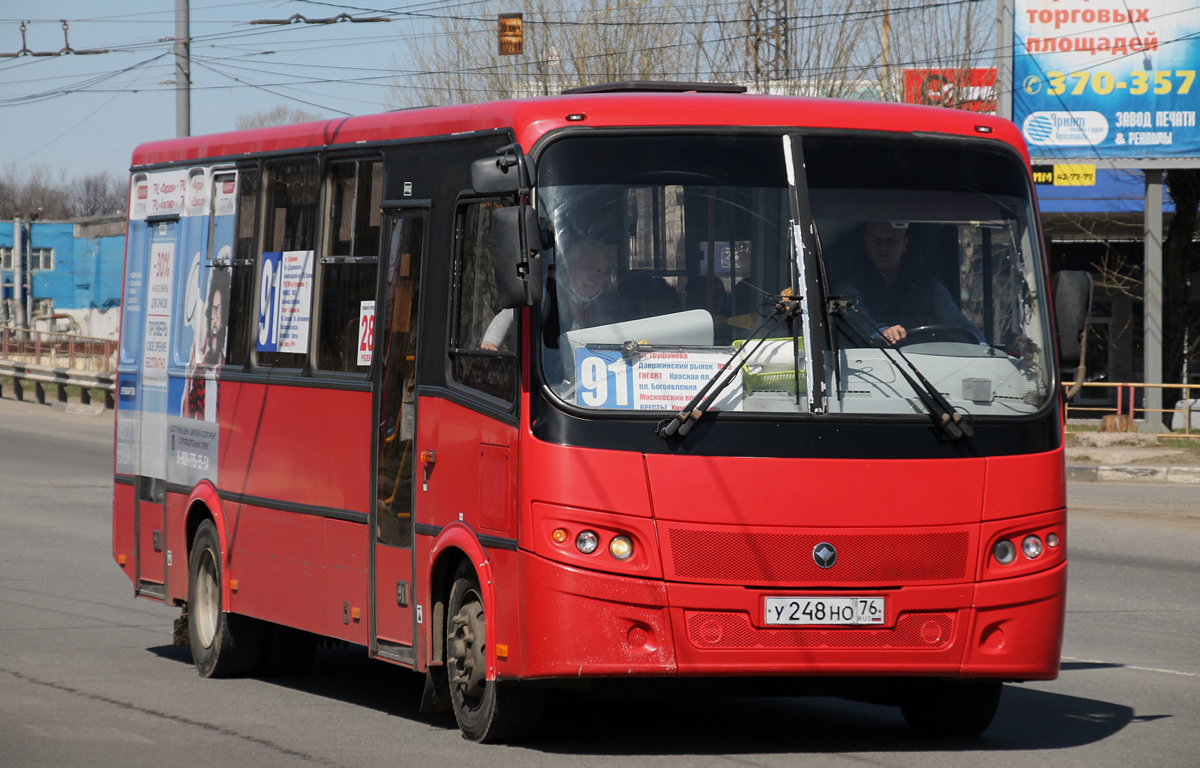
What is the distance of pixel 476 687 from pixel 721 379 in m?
1.65

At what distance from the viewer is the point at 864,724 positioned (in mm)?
7801

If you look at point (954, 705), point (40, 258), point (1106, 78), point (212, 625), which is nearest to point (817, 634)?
point (954, 705)

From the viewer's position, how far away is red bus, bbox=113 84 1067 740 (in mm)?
6410

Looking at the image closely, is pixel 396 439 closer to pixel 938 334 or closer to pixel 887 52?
pixel 938 334

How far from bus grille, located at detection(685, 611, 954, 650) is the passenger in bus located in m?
1.19

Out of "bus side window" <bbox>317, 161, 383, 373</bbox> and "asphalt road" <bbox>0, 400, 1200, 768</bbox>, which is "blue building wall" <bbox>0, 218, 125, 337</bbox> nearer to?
"asphalt road" <bbox>0, 400, 1200, 768</bbox>

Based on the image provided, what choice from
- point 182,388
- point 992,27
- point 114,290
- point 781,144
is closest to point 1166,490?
point 992,27

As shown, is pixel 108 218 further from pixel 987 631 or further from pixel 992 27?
pixel 987 631

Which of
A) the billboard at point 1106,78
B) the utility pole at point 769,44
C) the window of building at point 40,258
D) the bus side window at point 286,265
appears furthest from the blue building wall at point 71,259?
the bus side window at point 286,265

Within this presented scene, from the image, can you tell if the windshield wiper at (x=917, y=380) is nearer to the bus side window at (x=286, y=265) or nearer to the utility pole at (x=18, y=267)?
the bus side window at (x=286, y=265)

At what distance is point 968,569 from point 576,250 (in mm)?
1928

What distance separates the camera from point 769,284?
6707 millimetres

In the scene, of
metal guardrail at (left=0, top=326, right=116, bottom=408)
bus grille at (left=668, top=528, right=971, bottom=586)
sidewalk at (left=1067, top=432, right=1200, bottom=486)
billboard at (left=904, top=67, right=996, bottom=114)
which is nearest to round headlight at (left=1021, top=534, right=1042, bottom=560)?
bus grille at (left=668, top=528, right=971, bottom=586)

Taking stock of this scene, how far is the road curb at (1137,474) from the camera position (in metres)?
22.3
